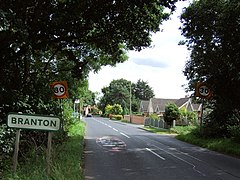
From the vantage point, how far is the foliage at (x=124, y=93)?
364ft

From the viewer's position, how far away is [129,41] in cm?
1549

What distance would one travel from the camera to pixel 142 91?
5103 inches

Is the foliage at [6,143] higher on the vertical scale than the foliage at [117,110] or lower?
lower

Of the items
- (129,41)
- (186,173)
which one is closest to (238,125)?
(129,41)

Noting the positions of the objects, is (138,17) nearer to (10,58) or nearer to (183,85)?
(10,58)

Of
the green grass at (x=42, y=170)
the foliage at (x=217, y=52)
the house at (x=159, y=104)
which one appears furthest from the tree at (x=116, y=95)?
the green grass at (x=42, y=170)

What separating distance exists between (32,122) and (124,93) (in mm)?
104170

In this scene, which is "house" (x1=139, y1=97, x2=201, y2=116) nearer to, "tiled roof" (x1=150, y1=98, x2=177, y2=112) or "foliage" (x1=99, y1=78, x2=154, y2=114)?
"tiled roof" (x1=150, y1=98, x2=177, y2=112)

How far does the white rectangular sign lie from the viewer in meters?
6.59

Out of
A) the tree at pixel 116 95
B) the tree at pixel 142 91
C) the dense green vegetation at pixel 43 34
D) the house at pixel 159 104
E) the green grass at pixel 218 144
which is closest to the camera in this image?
the dense green vegetation at pixel 43 34

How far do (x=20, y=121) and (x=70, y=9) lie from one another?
4.67 m

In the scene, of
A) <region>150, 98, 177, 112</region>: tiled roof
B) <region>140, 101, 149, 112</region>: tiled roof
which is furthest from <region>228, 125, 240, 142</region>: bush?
<region>140, 101, 149, 112</region>: tiled roof

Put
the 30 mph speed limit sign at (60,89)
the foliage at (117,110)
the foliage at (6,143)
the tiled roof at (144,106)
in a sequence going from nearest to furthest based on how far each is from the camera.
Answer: the foliage at (6,143) < the 30 mph speed limit sign at (60,89) < the foliage at (117,110) < the tiled roof at (144,106)

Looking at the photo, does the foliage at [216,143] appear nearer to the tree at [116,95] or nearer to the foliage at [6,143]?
the foliage at [6,143]
